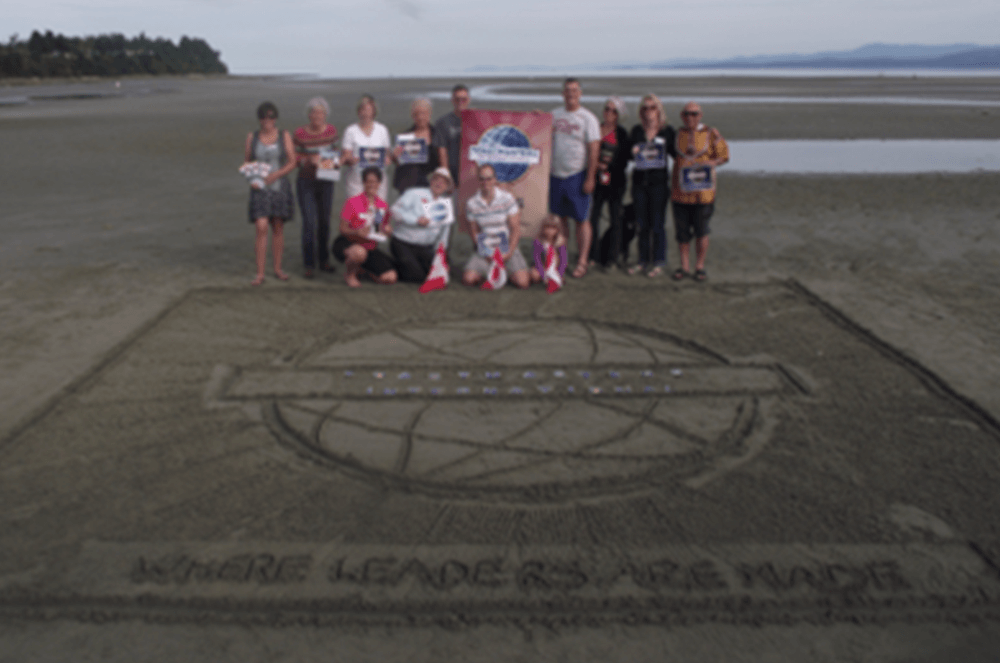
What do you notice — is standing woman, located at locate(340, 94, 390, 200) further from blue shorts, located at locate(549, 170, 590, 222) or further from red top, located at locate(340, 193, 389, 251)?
blue shorts, located at locate(549, 170, 590, 222)

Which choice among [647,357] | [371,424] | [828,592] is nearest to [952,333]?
[647,357]

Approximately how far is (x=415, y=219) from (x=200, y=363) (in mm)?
2562

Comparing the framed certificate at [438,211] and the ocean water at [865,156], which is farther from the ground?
the ocean water at [865,156]

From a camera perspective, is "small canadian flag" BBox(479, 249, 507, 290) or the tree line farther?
the tree line

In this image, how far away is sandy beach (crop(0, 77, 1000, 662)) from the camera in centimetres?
279

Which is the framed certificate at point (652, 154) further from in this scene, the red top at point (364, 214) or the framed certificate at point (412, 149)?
the red top at point (364, 214)

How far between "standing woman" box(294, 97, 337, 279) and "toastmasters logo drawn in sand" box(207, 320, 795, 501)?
2.05 m

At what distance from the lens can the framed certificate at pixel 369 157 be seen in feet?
23.7

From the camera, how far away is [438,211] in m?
7.19

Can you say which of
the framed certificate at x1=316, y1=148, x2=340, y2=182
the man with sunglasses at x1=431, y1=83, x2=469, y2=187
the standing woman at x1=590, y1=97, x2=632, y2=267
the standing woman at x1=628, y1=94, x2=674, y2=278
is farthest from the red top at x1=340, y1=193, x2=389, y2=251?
the standing woman at x1=628, y1=94, x2=674, y2=278

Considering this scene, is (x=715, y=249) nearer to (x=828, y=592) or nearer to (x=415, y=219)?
(x=415, y=219)

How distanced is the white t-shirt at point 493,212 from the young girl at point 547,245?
31 centimetres

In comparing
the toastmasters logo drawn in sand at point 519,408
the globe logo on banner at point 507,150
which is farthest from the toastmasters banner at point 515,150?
the toastmasters logo drawn in sand at point 519,408

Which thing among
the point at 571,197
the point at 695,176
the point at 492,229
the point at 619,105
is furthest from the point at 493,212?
the point at 695,176
